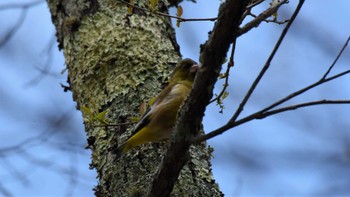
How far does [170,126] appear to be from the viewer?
2963mm

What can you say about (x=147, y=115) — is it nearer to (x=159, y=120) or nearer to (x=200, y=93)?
(x=159, y=120)

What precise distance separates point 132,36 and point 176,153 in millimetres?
1412

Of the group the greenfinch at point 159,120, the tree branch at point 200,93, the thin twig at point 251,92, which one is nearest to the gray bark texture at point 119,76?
the greenfinch at point 159,120

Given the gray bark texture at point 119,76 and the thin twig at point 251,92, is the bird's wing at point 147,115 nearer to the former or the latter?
the gray bark texture at point 119,76

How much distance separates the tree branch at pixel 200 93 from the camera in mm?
2133

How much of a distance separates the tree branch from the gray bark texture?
0.27 metres

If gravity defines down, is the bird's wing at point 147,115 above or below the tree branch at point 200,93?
above

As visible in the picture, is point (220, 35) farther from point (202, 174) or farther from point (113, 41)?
point (113, 41)

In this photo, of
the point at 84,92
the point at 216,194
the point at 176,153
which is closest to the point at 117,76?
the point at 84,92

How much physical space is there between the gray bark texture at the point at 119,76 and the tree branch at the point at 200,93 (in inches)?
10.6

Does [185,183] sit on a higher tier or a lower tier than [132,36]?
lower

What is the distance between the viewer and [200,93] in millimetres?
2277

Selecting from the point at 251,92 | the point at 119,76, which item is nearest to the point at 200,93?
the point at 251,92

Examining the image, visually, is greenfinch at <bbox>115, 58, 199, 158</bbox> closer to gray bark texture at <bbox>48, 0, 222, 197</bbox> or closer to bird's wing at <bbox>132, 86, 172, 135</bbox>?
bird's wing at <bbox>132, 86, 172, 135</bbox>
